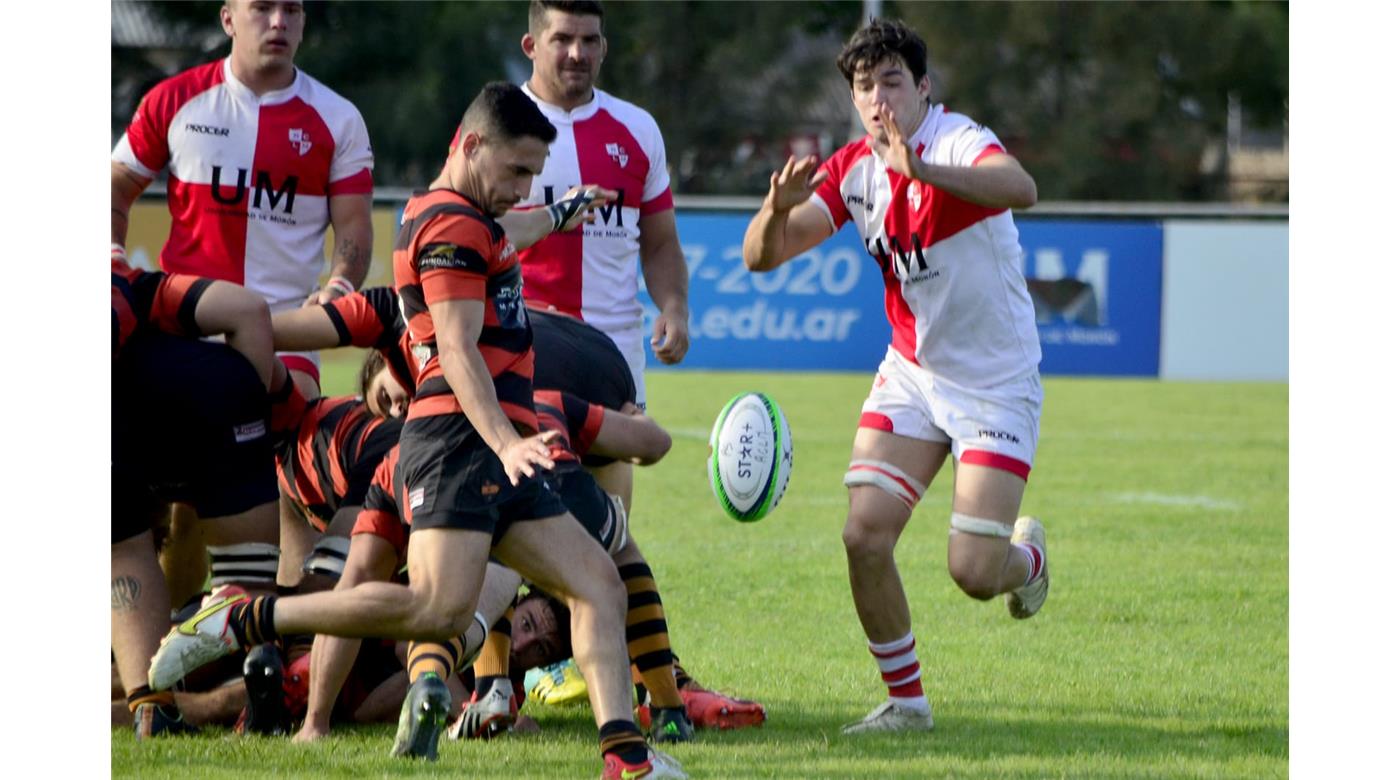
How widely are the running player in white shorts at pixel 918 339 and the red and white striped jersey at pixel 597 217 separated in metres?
0.72

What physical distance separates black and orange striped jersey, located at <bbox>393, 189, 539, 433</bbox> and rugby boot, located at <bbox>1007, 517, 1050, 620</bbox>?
2123 mm

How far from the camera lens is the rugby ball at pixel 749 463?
5.43 meters

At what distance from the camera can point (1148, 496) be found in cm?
1092

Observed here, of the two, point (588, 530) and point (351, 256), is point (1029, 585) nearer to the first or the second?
point (588, 530)

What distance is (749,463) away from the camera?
17.8ft

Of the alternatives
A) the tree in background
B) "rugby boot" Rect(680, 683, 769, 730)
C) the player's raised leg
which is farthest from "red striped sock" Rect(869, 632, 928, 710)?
the tree in background

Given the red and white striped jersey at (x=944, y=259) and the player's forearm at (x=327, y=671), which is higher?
the red and white striped jersey at (x=944, y=259)

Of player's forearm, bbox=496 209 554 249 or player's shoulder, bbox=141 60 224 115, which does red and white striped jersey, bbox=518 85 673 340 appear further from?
player's shoulder, bbox=141 60 224 115

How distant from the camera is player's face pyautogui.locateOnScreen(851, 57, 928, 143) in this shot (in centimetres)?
534

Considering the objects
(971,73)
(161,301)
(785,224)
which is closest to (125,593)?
(161,301)

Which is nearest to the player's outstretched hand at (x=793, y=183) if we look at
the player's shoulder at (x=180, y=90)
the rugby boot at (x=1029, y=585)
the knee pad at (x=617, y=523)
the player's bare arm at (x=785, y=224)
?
the player's bare arm at (x=785, y=224)

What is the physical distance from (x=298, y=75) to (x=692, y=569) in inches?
121

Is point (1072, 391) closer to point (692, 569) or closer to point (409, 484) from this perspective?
point (692, 569)

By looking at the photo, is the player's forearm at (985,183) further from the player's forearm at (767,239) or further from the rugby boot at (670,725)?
the rugby boot at (670,725)
